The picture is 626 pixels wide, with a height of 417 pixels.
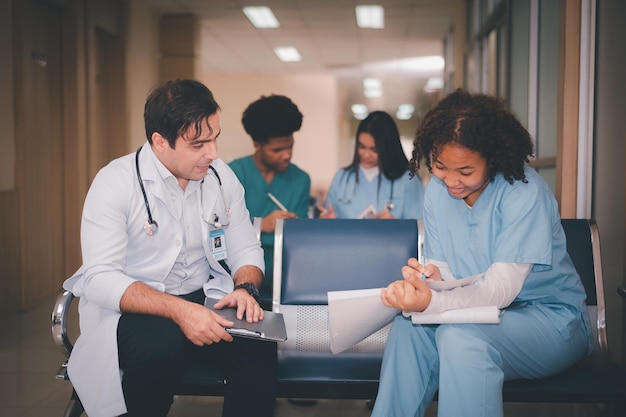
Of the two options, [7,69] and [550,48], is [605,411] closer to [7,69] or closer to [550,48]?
[550,48]

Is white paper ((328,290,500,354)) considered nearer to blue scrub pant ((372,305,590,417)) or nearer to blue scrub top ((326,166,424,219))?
blue scrub pant ((372,305,590,417))

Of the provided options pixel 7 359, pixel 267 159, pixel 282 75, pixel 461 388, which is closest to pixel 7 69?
pixel 7 359

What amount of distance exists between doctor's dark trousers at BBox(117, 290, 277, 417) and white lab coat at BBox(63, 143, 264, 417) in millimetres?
35

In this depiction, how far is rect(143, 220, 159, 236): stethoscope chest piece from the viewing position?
6.01ft

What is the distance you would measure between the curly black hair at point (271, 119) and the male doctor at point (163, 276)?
92cm

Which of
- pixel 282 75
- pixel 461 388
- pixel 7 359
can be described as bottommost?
pixel 7 359

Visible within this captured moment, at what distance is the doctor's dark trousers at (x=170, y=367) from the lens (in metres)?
1.69

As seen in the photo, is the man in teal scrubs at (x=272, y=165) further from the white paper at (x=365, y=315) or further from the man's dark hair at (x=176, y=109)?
the white paper at (x=365, y=315)

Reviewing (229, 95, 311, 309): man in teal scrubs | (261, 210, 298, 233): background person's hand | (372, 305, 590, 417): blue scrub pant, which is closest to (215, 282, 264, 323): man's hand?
(372, 305, 590, 417): blue scrub pant

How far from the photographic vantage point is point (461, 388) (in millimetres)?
1533

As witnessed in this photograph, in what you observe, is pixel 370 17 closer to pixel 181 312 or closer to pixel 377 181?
pixel 377 181

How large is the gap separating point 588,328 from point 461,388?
20.6 inches

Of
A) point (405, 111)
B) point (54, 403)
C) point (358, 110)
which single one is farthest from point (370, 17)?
point (405, 111)

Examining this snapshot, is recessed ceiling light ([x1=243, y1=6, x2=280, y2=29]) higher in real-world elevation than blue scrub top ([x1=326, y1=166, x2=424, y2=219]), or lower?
higher
